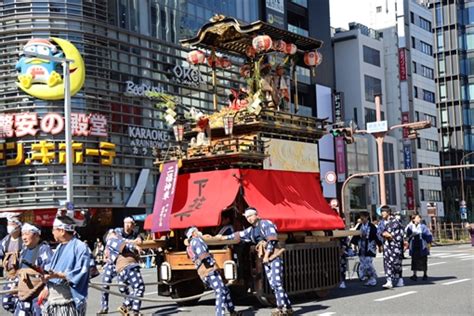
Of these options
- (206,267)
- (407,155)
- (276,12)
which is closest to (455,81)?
(407,155)

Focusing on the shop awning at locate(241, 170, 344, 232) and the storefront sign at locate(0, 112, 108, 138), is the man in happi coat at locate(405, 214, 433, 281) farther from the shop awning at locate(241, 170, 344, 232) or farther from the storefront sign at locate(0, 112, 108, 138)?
the storefront sign at locate(0, 112, 108, 138)

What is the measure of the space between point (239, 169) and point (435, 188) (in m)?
61.9

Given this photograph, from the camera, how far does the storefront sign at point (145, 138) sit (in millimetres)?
39434

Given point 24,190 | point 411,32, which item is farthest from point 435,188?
point 24,190

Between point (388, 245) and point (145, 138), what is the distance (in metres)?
25.7

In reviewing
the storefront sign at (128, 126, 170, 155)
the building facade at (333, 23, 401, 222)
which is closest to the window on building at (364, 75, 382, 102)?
the building facade at (333, 23, 401, 222)

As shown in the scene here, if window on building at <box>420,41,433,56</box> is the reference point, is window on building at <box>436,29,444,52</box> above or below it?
above

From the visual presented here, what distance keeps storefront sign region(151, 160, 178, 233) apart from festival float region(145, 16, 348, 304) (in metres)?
0.02

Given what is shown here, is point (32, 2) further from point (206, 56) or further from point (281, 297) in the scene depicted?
point (281, 297)

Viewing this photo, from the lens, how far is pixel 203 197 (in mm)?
14086

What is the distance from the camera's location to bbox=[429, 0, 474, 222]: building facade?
81.7 metres

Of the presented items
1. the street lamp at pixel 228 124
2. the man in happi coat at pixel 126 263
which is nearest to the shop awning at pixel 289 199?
the street lamp at pixel 228 124

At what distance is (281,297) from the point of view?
38.5 feet

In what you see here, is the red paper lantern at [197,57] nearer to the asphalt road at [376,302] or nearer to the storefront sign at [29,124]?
the asphalt road at [376,302]
